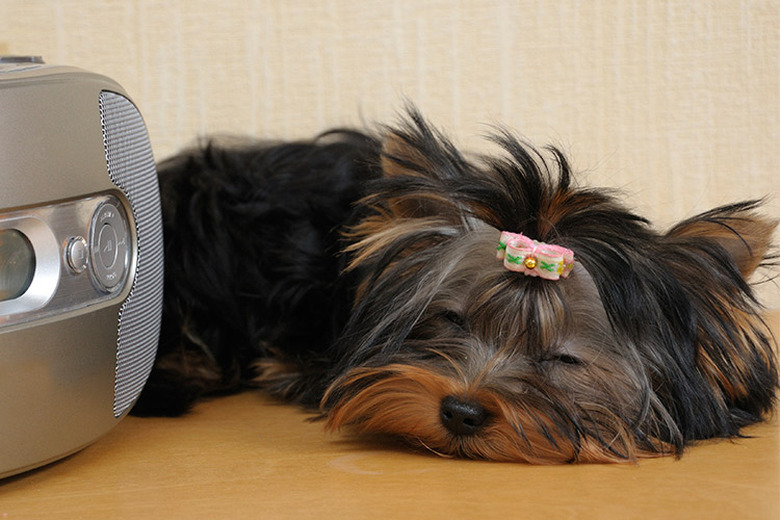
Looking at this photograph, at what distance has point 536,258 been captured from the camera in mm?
1323

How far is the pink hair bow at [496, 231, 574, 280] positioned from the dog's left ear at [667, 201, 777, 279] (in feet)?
0.75

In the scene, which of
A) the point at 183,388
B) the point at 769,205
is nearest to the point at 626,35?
the point at 769,205

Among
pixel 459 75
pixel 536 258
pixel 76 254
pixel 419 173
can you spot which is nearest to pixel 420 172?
pixel 419 173

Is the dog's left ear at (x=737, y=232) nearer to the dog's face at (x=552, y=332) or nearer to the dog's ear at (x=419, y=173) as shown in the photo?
the dog's face at (x=552, y=332)

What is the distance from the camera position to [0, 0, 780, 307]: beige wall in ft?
7.15

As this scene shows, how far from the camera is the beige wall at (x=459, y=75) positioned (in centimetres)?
218

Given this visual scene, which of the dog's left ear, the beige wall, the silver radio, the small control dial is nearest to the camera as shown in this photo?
the silver radio

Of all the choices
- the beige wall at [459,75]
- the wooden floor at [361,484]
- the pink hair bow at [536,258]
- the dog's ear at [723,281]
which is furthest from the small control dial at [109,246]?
the beige wall at [459,75]

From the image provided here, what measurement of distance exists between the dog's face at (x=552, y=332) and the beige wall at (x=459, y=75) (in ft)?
2.51

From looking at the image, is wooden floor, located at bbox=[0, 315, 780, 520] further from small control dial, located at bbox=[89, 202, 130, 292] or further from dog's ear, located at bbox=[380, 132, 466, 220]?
dog's ear, located at bbox=[380, 132, 466, 220]

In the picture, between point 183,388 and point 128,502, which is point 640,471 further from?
point 183,388

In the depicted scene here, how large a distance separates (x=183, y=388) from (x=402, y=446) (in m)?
0.53

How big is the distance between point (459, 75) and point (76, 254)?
1.27m

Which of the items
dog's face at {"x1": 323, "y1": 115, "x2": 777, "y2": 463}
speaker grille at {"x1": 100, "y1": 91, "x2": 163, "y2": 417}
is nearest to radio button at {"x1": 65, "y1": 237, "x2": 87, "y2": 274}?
speaker grille at {"x1": 100, "y1": 91, "x2": 163, "y2": 417}
